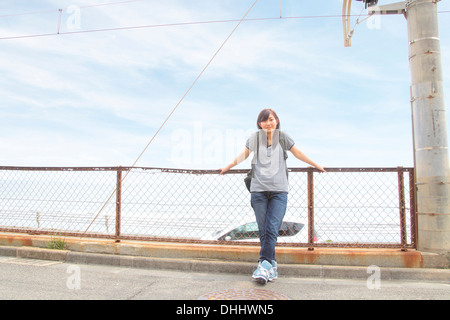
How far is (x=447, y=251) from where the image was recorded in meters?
4.43

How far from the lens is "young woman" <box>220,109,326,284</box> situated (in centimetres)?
407

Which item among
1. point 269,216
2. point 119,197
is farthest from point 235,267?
point 119,197

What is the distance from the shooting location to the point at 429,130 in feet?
15.1

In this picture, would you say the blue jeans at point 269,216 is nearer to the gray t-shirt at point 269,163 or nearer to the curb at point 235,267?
the gray t-shirt at point 269,163

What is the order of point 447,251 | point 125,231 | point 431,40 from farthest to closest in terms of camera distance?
point 125,231 → point 431,40 → point 447,251

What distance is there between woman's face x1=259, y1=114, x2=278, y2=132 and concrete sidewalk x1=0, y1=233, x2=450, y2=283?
1.71 m

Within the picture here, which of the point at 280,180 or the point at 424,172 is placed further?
the point at 424,172

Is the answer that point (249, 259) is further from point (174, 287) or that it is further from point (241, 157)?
point (241, 157)

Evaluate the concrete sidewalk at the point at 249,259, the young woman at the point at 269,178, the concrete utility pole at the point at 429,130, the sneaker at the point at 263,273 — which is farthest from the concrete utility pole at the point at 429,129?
the sneaker at the point at 263,273

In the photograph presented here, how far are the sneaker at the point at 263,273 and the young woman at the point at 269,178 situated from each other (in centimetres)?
1

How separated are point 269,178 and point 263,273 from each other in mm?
1118
